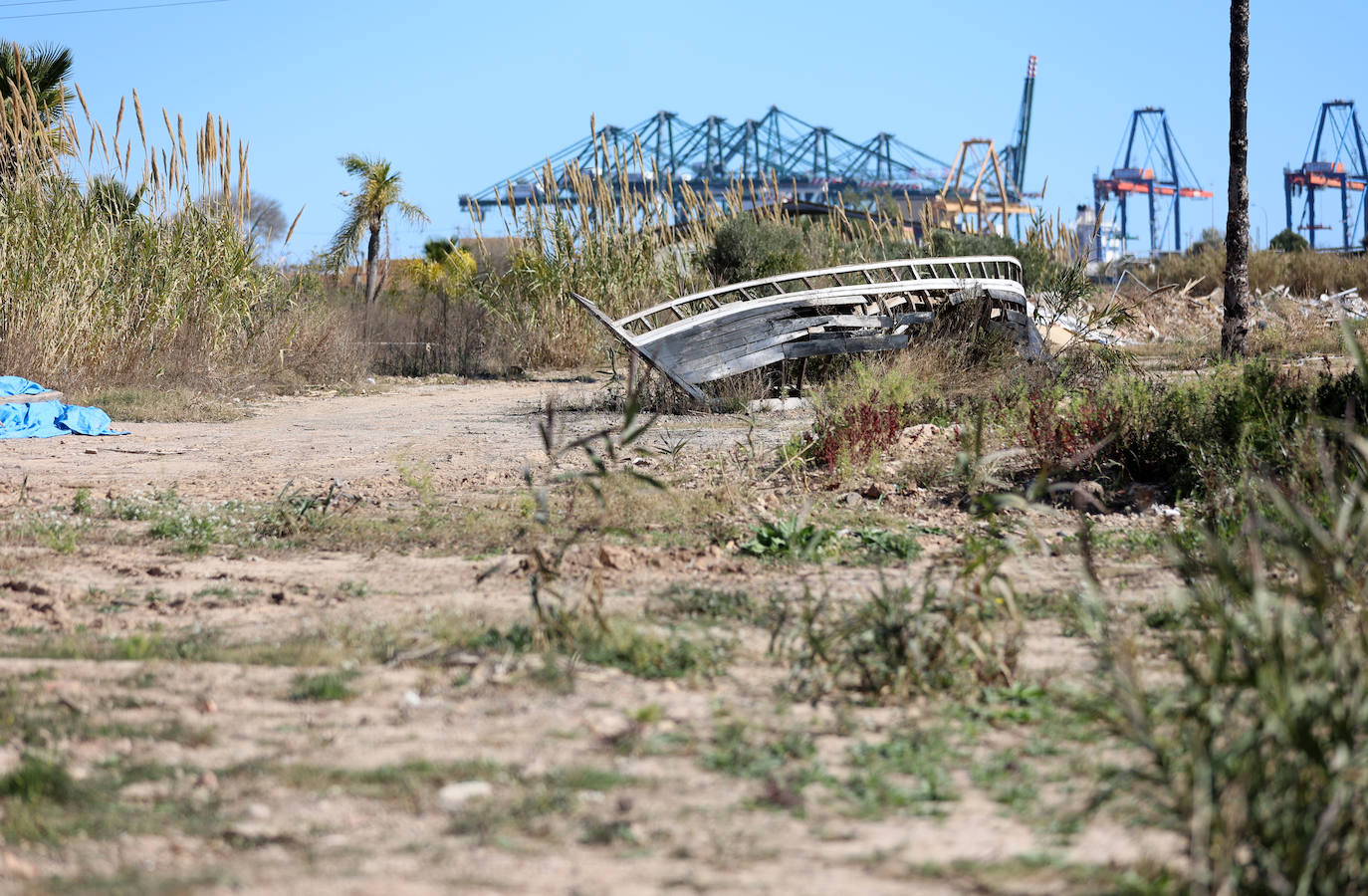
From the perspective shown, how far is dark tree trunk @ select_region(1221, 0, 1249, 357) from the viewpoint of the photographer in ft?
40.8

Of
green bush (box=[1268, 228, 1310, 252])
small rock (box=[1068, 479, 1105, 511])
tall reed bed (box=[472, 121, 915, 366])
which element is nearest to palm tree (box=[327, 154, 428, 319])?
tall reed bed (box=[472, 121, 915, 366])

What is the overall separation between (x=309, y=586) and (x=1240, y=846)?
11.0ft

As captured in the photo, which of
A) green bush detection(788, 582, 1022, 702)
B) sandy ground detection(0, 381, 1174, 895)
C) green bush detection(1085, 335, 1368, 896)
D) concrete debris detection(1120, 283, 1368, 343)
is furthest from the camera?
concrete debris detection(1120, 283, 1368, 343)

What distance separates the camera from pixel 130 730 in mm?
2789

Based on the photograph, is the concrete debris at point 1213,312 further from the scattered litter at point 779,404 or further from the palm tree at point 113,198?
the palm tree at point 113,198

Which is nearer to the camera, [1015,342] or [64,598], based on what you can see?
[64,598]

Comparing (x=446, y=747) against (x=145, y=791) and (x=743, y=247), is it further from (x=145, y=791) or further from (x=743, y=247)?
(x=743, y=247)

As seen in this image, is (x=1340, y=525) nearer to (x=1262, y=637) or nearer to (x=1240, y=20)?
(x=1262, y=637)

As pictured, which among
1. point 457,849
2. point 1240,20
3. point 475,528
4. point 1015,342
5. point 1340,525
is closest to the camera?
point 457,849

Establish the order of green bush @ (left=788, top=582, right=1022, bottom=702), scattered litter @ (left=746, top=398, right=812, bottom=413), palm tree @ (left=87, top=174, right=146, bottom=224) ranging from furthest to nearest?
palm tree @ (left=87, top=174, right=146, bottom=224)
scattered litter @ (left=746, top=398, right=812, bottom=413)
green bush @ (left=788, top=582, right=1022, bottom=702)

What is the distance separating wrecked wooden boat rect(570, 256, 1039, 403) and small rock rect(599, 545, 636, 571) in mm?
4589

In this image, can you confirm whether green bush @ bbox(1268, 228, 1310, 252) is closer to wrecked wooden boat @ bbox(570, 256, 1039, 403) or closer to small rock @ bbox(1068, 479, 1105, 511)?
Result: wrecked wooden boat @ bbox(570, 256, 1039, 403)

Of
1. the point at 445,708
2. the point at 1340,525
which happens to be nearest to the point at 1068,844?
the point at 1340,525

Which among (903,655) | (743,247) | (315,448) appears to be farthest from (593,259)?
(903,655)
